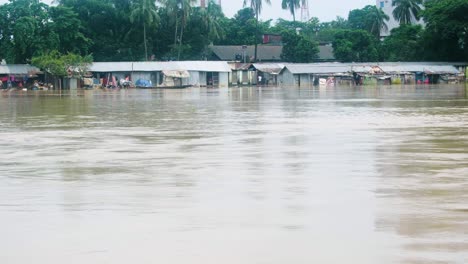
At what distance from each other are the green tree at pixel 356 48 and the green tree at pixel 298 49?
2.64m

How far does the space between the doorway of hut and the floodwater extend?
61.7 m

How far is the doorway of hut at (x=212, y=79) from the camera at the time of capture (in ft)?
252

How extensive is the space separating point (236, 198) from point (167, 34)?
7298 centimetres

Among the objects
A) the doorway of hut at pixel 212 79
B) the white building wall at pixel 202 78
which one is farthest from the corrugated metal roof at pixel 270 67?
the white building wall at pixel 202 78

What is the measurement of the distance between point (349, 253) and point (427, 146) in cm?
762

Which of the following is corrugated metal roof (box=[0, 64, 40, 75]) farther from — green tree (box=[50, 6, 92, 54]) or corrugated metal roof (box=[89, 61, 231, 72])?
corrugated metal roof (box=[89, 61, 231, 72])

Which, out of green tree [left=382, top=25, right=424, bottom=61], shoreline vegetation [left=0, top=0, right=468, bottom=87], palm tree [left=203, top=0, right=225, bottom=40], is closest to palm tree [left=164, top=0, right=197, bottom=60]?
shoreline vegetation [left=0, top=0, right=468, bottom=87]

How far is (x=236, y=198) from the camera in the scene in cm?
764

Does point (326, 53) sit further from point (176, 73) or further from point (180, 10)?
point (176, 73)

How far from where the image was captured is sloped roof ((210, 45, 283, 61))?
8412 centimetres

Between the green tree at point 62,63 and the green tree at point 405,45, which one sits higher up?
the green tree at point 405,45

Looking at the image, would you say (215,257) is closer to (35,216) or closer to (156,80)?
(35,216)

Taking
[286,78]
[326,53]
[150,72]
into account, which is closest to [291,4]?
[326,53]

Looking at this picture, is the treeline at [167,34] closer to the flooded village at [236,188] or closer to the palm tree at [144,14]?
the palm tree at [144,14]
